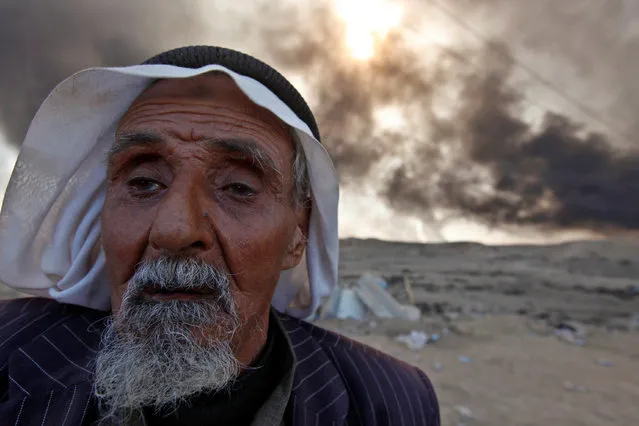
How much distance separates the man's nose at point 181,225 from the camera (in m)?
1.48

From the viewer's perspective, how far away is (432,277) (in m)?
16.8

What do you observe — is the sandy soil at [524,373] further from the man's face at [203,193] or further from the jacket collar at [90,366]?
the man's face at [203,193]

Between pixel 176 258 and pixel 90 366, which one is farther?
pixel 90 366

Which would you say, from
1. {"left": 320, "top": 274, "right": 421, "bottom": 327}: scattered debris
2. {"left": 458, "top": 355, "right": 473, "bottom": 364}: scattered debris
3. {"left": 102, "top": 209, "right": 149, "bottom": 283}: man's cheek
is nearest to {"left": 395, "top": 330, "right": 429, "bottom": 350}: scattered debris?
{"left": 458, "top": 355, "right": 473, "bottom": 364}: scattered debris

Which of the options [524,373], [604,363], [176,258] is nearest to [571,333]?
[604,363]

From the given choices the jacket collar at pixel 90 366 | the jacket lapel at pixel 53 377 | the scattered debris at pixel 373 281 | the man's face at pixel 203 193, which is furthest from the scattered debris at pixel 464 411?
the scattered debris at pixel 373 281

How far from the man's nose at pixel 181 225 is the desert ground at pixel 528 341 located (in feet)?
12.8

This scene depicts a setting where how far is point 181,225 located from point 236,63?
88 centimetres

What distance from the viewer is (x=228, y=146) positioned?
1.70 metres

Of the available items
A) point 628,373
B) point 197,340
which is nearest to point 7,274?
point 197,340

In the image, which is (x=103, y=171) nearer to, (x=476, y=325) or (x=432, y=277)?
(x=476, y=325)

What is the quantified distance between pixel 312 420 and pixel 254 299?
58 cm

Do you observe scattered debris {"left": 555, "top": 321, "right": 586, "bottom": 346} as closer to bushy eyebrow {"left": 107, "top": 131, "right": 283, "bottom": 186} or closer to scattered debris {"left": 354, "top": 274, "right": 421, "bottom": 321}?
scattered debris {"left": 354, "top": 274, "right": 421, "bottom": 321}

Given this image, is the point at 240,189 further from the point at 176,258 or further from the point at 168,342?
the point at 168,342
